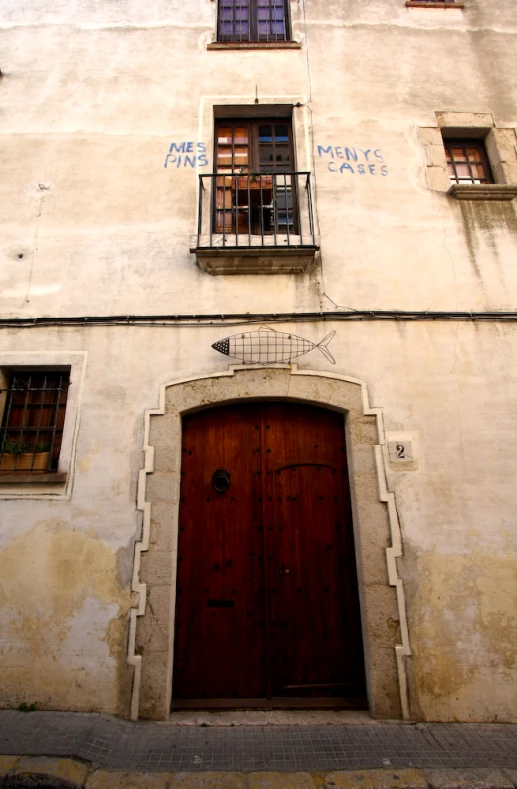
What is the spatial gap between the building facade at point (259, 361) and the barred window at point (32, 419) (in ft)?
0.09

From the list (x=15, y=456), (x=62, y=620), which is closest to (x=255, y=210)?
(x=15, y=456)

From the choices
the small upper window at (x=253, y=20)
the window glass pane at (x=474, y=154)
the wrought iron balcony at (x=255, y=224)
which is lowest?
the wrought iron balcony at (x=255, y=224)

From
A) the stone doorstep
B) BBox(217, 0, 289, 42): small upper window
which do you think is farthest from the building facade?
the stone doorstep

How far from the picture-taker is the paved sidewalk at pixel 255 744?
9.21 feet

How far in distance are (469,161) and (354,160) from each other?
1485 mm

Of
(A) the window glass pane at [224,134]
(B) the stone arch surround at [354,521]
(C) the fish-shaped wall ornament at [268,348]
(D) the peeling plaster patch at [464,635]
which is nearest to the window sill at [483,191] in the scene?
(C) the fish-shaped wall ornament at [268,348]

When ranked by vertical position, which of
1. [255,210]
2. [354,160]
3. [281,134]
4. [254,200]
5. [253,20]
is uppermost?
[253,20]

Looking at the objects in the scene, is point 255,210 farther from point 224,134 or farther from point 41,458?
point 41,458

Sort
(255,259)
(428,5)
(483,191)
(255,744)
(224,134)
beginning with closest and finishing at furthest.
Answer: (255,744) → (255,259) → (483,191) → (224,134) → (428,5)

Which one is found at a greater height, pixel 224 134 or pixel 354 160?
pixel 224 134

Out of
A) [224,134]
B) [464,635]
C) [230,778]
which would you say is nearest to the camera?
[230,778]

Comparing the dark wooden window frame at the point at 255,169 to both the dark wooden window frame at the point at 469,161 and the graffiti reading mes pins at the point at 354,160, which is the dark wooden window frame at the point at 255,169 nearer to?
the graffiti reading mes pins at the point at 354,160

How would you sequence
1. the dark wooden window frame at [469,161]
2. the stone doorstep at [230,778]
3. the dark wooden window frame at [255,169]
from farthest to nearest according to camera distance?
the dark wooden window frame at [469,161], the dark wooden window frame at [255,169], the stone doorstep at [230,778]

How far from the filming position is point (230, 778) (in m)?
2.67
